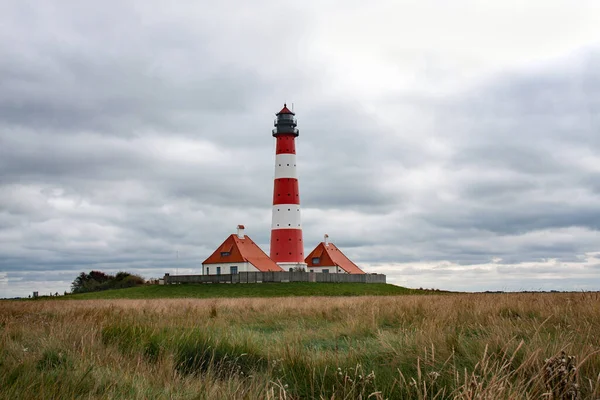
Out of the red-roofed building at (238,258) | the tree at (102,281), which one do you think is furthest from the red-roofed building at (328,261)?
the tree at (102,281)

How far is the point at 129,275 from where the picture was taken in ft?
187

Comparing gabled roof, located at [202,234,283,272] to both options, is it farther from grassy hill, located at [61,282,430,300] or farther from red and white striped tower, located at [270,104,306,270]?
grassy hill, located at [61,282,430,300]

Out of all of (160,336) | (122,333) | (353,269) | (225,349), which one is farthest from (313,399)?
(353,269)

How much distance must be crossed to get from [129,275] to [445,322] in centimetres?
5147

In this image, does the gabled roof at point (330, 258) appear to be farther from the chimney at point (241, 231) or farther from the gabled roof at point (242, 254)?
the chimney at point (241, 231)

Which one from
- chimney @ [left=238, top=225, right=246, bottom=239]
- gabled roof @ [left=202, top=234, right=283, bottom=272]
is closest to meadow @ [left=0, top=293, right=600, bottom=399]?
gabled roof @ [left=202, top=234, right=283, bottom=272]

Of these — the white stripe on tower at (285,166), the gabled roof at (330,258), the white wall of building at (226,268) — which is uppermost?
the white stripe on tower at (285,166)

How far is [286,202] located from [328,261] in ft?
45.3

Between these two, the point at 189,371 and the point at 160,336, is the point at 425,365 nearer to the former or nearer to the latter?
the point at 189,371

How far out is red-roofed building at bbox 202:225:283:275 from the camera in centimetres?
5294

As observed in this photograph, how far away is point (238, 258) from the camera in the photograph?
5331cm

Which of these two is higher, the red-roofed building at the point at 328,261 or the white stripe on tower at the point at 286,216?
the white stripe on tower at the point at 286,216

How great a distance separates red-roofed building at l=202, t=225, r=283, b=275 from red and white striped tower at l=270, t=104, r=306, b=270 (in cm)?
155

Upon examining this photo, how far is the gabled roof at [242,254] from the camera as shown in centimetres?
5322
